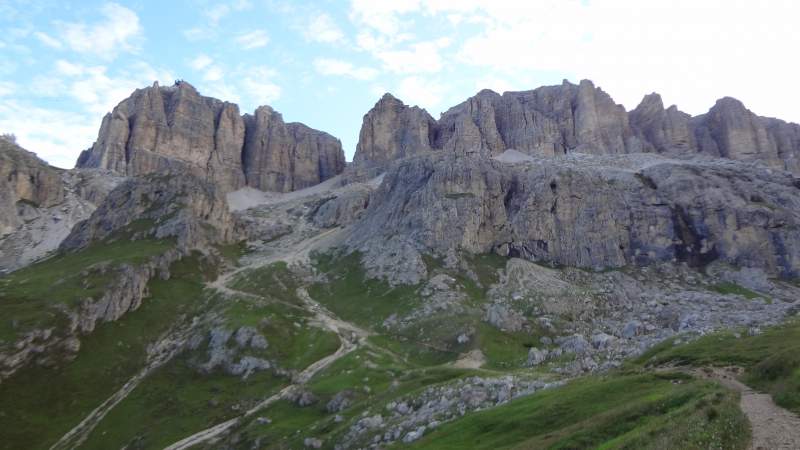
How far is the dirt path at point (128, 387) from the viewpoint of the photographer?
103000mm

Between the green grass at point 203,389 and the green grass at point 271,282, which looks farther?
the green grass at point 271,282

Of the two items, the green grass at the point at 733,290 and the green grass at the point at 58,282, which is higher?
the green grass at the point at 58,282

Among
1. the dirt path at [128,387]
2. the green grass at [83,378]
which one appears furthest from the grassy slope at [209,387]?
the green grass at [83,378]

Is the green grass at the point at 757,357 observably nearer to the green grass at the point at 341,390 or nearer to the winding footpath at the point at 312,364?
the green grass at the point at 341,390

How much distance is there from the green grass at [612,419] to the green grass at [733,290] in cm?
11914

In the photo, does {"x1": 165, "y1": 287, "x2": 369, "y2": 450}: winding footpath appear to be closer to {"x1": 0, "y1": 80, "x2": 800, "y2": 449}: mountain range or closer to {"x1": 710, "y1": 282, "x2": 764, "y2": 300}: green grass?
{"x1": 0, "y1": 80, "x2": 800, "y2": 449}: mountain range

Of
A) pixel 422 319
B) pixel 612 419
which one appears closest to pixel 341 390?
pixel 422 319

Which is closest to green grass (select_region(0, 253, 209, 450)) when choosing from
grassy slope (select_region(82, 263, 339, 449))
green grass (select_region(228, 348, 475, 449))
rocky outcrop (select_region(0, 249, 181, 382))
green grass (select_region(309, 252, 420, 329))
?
rocky outcrop (select_region(0, 249, 181, 382))

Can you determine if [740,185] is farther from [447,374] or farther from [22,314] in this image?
[22,314]

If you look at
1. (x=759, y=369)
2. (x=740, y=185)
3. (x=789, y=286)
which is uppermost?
(x=740, y=185)

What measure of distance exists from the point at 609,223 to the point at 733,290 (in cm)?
4372

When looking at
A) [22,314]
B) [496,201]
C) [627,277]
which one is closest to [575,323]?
[627,277]

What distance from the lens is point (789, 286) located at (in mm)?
157625

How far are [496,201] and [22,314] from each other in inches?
5843
